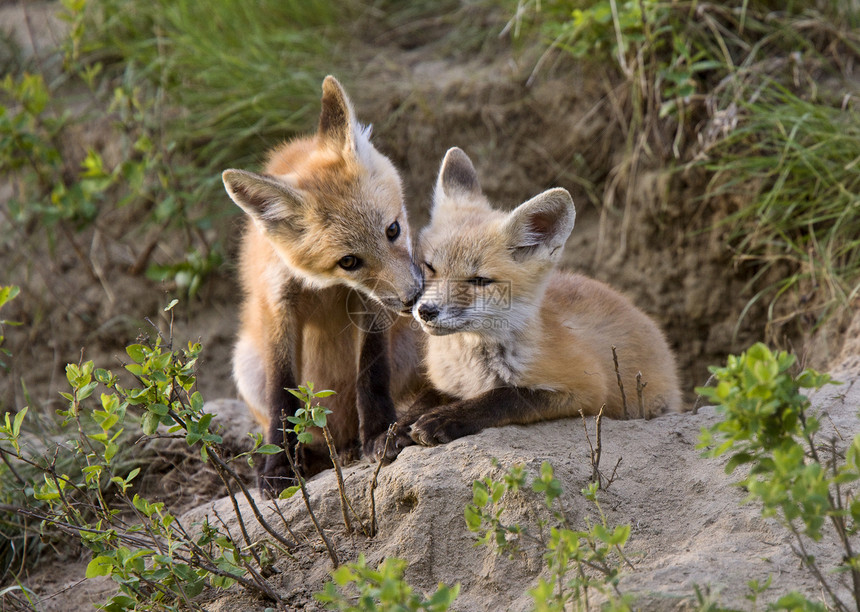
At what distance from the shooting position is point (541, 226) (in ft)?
10.9

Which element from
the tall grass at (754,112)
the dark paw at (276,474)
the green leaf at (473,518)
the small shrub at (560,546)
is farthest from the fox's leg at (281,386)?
the tall grass at (754,112)

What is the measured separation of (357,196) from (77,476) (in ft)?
7.07

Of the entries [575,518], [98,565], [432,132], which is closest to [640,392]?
[575,518]

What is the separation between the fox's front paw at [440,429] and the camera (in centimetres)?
298

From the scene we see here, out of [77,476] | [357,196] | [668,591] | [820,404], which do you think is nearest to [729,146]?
[820,404]

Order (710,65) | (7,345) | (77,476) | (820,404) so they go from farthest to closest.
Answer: (7,345) → (710,65) → (77,476) → (820,404)

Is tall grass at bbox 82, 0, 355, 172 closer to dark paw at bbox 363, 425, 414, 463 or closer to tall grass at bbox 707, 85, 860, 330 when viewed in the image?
dark paw at bbox 363, 425, 414, 463

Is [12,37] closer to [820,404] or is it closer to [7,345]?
[7,345]

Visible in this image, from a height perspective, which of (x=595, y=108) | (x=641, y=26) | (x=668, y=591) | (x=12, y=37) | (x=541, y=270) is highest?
(x=12, y=37)

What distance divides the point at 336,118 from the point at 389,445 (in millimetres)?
1562

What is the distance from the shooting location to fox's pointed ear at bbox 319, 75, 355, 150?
350 cm

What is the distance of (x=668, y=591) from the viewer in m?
2.09

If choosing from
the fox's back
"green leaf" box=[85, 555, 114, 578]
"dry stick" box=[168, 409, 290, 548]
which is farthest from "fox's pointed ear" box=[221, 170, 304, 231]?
"green leaf" box=[85, 555, 114, 578]

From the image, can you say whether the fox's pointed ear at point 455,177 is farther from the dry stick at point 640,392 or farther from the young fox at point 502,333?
the dry stick at point 640,392
